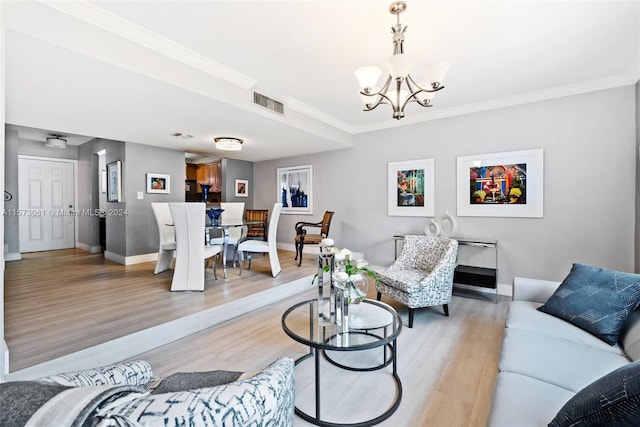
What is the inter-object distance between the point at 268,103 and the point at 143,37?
4.54 ft

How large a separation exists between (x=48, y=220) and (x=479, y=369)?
323 inches

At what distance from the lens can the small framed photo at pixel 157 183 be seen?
16.7ft

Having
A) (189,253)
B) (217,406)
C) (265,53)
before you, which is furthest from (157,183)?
(217,406)

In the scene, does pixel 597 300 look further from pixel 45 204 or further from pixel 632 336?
pixel 45 204

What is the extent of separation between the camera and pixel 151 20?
210cm

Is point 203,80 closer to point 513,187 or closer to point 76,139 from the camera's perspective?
point 513,187

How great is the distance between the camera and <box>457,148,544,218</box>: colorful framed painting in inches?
137

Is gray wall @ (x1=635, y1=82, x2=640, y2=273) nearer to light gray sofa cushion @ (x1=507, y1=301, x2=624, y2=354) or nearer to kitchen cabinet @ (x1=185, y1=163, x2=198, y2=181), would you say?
light gray sofa cushion @ (x1=507, y1=301, x2=624, y2=354)

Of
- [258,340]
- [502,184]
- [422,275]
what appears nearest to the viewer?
[258,340]

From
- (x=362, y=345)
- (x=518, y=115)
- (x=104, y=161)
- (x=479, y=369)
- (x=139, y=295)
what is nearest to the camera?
(x=362, y=345)

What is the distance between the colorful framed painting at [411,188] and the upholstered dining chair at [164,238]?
136 inches

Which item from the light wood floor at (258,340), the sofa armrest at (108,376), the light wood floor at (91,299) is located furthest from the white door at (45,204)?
the sofa armrest at (108,376)

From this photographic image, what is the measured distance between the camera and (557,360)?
4.75 ft

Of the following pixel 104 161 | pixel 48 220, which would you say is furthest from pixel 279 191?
pixel 48 220
